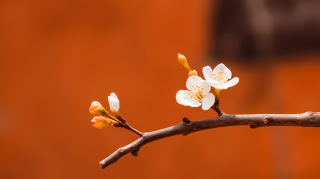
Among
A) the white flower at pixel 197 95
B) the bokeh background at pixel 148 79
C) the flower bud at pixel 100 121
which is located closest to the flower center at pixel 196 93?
the white flower at pixel 197 95

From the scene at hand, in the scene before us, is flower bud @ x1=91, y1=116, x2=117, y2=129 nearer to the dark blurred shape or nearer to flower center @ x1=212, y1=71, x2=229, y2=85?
flower center @ x1=212, y1=71, x2=229, y2=85

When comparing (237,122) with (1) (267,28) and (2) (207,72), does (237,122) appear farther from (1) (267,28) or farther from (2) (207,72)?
(1) (267,28)

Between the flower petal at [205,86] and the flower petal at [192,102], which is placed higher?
the flower petal at [205,86]

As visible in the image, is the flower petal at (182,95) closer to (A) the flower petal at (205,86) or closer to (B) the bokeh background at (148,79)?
(A) the flower petal at (205,86)

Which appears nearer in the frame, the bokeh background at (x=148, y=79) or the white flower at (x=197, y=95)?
the white flower at (x=197, y=95)

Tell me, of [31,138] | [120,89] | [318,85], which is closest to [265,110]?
[318,85]

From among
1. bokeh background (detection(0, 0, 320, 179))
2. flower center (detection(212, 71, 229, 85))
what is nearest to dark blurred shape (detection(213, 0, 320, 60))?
bokeh background (detection(0, 0, 320, 179))

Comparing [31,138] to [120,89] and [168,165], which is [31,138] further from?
[168,165]
